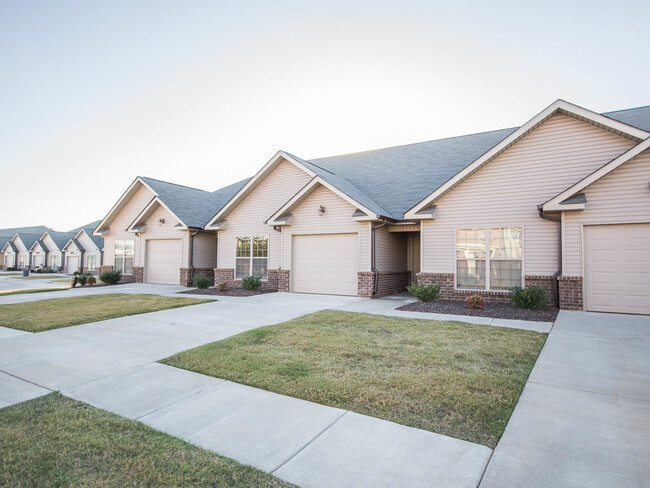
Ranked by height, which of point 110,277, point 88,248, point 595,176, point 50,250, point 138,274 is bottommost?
point 110,277

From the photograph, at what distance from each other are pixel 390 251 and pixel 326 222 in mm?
2998

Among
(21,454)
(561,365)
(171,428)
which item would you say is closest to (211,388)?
(171,428)

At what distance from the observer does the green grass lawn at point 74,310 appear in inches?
331

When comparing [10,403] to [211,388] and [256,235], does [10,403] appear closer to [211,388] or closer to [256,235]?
[211,388]

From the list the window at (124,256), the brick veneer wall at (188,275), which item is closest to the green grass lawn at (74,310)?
the brick veneer wall at (188,275)

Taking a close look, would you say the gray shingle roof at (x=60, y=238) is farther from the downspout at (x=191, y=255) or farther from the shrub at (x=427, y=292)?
the shrub at (x=427, y=292)

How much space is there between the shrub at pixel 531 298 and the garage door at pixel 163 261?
16.4 metres

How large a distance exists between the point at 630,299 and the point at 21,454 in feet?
40.9

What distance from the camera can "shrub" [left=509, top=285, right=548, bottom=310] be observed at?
32.1 ft

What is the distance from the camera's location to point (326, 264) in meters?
14.7

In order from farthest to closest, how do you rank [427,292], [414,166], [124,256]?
1. [124,256]
2. [414,166]
3. [427,292]

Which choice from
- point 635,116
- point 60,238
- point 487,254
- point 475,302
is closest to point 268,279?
point 475,302

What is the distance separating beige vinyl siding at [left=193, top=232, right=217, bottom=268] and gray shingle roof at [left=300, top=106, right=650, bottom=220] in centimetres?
719

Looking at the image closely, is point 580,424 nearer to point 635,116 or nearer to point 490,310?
point 490,310
